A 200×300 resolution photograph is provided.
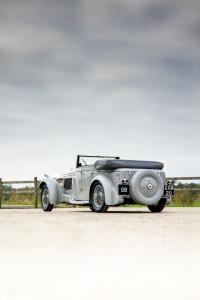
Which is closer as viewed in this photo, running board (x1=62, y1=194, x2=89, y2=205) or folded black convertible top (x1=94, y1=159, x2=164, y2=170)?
folded black convertible top (x1=94, y1=159, x2=164, y2=170)

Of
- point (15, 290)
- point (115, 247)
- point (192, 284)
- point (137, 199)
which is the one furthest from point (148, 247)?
point (137, 199)

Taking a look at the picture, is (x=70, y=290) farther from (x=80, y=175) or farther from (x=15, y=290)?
(x=80, y=175)

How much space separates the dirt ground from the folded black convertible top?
6.24 m

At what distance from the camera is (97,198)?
54.7ft

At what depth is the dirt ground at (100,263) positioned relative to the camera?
4941 millimetres

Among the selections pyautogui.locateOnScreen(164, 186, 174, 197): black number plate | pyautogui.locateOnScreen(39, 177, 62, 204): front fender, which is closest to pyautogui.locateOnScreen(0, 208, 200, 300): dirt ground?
pyautogui.locateOnScreen(164, 186, 174, 197): black number plate

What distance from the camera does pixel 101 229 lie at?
10375mm

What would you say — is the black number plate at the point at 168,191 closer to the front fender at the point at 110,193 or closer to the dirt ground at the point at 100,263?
the front fender at the point at 110,193

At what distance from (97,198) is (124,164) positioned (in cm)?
127

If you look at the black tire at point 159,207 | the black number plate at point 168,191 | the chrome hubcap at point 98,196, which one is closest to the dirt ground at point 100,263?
the chrome hubcap at point 98,196

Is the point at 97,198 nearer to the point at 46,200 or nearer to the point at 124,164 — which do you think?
the point at 124,164

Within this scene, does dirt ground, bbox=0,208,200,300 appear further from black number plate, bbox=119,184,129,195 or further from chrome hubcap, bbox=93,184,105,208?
chrome hubcap, bbox=93,184,105,208

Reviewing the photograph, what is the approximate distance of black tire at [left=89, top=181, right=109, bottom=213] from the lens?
640 inches

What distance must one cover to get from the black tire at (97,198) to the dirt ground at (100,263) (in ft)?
19.3
